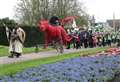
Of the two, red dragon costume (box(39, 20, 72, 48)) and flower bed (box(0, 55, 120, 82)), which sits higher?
flower bed (box(0, 55, 120, 82))

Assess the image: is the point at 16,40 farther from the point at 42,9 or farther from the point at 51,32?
the point at 42,9

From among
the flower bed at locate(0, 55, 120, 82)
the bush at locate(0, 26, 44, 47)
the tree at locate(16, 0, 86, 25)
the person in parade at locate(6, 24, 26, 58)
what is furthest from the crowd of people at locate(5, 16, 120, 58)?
the tree at locate(16, 0, 86, 25)

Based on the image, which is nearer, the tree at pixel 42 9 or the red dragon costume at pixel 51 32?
the red dragon costume at pixel 51 32

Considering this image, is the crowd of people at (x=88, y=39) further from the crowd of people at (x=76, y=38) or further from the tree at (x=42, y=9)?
the tree at (x=42, y=9)

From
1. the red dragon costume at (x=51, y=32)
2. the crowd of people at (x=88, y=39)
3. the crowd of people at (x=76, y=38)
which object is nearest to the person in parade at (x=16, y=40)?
the crowd of people at (x=76, y=38)

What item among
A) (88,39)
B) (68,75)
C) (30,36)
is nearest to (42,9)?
(30,36)

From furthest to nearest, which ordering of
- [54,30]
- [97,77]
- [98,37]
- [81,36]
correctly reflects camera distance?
[98,37] → [81,36] → [54,30] → [97,77]

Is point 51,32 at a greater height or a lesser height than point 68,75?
lesser

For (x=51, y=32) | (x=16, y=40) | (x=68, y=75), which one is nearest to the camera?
(x=68, y=75)

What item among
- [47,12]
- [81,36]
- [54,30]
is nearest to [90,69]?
[54,30]

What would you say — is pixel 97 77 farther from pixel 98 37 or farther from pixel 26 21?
pixel 26 21

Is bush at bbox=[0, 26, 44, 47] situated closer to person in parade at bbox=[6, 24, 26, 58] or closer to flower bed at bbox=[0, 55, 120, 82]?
person in parade at bbox=[6, 24, 26, 58]

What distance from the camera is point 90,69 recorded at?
43.5 feet

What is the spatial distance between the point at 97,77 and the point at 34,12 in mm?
69717
